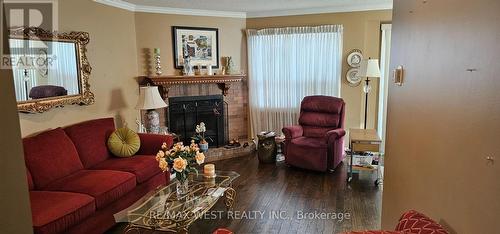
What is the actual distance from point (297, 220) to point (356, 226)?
1.79 feet

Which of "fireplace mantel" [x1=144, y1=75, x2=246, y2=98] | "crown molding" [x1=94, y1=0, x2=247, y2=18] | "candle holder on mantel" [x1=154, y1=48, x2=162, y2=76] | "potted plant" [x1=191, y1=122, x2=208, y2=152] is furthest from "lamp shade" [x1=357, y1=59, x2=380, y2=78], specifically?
"candle holder on mantel" [x1=154, y1=48, x2=162, y2=76]

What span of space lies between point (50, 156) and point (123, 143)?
86 cm

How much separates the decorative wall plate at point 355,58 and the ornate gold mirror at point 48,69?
3693 millimetres

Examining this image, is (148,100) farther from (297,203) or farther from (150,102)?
(297,203)

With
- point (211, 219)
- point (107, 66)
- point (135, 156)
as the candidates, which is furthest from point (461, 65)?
point (107, 66)

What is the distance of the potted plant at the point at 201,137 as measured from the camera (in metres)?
5.14

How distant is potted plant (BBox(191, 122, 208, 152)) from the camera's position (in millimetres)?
5145

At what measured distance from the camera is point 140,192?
3459mm

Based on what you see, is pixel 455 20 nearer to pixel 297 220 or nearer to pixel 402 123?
pixel 402 123

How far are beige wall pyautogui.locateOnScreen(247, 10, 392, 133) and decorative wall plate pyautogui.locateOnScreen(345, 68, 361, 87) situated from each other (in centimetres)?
6

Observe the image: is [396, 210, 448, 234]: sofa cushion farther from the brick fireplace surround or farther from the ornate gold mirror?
the brick fireplace surround

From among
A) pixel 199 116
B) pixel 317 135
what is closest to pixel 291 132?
pixel 317 135

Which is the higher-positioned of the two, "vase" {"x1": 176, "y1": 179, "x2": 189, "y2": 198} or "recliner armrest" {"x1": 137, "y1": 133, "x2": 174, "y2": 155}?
"recliner armrest" {"x1": 137, "y1": 133, "x2": 174, "y2": 155}

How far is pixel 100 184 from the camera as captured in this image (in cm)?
296
